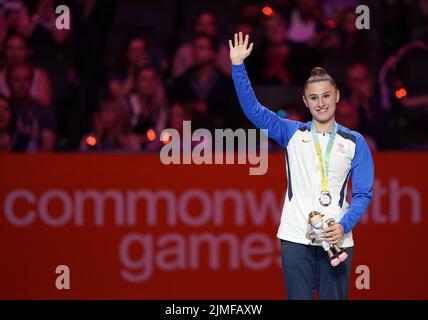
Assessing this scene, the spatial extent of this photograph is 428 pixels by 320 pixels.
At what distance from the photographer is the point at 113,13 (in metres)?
8.03

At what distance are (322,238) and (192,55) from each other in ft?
11.8

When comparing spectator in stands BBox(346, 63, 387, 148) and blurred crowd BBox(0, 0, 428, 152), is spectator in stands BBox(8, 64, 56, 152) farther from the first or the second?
spectator in stands BBox(346, 63, 387, 148)

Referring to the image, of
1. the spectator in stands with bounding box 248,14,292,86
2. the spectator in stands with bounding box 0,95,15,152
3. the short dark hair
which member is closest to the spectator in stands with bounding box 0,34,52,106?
the spectator in stands with bounding box 0,95,15,152

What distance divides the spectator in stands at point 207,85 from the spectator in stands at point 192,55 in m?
0.04

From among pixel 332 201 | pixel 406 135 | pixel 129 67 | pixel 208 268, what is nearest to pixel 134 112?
pixel 129 67

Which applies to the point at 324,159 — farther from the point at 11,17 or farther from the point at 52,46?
the point at 11,17

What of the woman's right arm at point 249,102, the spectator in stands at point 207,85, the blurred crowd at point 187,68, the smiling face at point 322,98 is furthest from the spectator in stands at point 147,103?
the smiling face at point 322,98

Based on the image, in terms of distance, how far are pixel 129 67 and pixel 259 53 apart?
1.11 metres

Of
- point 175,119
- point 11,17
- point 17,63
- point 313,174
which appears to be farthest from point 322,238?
point 11,17

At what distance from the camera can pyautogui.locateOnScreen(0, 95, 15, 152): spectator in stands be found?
738 cm

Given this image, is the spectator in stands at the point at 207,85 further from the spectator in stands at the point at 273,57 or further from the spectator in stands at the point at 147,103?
the spectator in stands at the point at 273,57

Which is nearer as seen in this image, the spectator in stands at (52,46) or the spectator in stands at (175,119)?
the spectator in stands at (175,119)

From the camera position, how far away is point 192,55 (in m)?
7.72

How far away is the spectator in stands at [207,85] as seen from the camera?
757 centimetres
